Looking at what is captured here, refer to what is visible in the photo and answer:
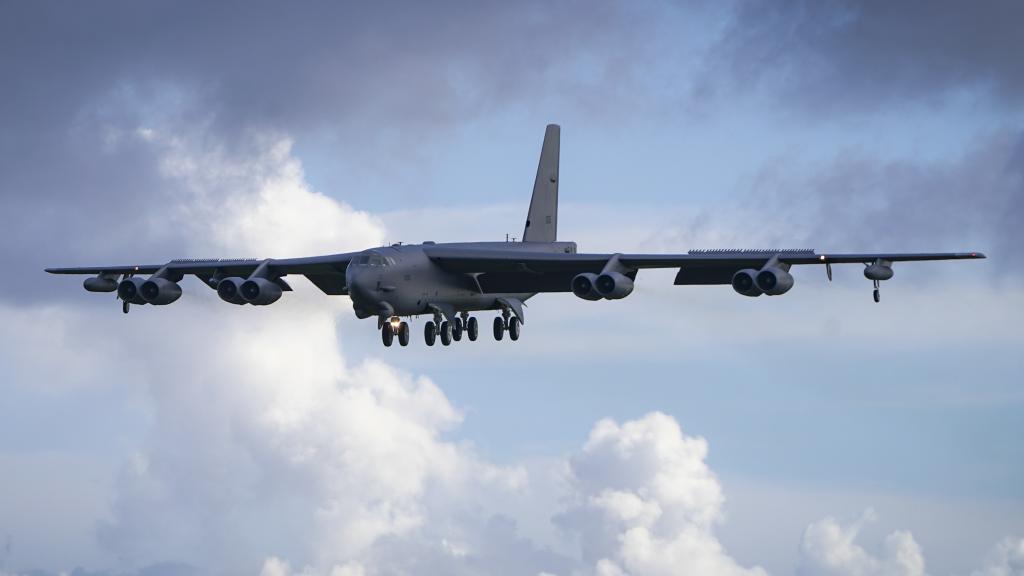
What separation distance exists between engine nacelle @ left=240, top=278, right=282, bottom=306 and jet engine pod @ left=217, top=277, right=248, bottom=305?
0.53ft

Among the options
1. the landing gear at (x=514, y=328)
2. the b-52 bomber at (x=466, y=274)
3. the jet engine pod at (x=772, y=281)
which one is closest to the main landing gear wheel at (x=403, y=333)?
the b-52 bomber at (x=466, y=274)

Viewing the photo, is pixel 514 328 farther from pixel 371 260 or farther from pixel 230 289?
pixel 230 289

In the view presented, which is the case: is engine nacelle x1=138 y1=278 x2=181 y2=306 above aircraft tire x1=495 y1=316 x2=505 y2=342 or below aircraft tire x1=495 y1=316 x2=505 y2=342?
Answer: above

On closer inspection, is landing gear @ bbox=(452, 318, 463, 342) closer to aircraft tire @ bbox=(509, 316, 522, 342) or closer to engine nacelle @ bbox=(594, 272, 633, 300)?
aircraft tire @ bbox=(509, 316, 522, 342)

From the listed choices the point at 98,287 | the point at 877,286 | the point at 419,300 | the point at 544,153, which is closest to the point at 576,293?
the point at 419,300

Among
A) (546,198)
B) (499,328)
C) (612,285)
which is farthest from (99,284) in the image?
(612,285)

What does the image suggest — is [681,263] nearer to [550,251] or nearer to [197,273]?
[550,251]

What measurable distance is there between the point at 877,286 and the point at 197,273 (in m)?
30.0

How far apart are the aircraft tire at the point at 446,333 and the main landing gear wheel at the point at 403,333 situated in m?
2.85

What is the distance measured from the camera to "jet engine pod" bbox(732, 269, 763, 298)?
52.2 metres

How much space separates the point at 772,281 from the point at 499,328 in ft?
53.3

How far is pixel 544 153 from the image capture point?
69.3 meters

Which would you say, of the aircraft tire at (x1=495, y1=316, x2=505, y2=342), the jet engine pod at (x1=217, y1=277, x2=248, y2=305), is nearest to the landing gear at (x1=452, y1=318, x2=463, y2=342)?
the aircraft tire at (x1=495, y1=316, x2=505, y2=342)

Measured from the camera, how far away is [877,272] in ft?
171
